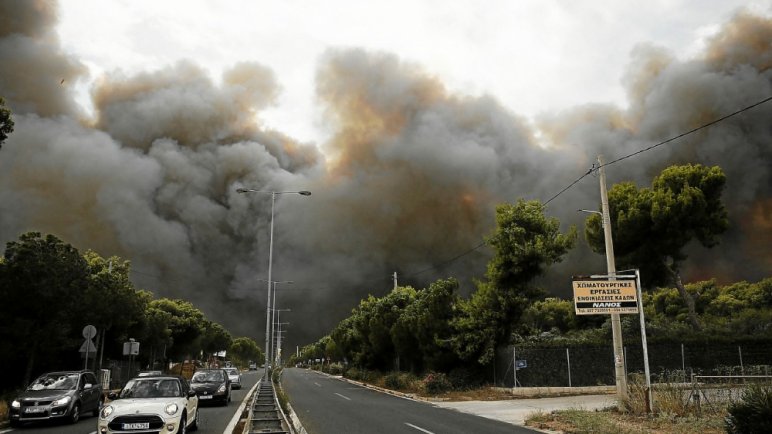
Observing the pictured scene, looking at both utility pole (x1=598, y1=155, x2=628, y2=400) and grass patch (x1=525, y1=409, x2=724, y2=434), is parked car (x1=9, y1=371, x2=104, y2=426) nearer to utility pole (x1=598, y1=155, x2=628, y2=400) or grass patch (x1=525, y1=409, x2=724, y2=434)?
grass patch (x1=525, y1=409, x2=724, y2=434)

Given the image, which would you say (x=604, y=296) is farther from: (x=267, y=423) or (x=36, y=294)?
(x=36, y=294)

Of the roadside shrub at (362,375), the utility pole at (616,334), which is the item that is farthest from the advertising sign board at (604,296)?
the roadside shrub at (362,375)

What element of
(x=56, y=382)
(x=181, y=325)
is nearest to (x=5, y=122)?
(x=56, y=382)

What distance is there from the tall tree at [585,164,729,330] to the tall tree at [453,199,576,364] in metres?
11.3

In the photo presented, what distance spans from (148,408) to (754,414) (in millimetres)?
11913

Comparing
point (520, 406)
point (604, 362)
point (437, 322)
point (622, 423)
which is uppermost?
point (437, 322)

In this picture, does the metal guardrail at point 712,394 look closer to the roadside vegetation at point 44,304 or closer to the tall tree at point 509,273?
the tall tree at point 509,273

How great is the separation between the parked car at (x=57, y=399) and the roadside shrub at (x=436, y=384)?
1759 centimetres

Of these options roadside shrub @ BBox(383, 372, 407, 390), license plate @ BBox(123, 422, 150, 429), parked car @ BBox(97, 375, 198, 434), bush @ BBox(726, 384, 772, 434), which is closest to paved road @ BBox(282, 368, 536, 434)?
parked car @ BBox(97, 375, 198, 434)

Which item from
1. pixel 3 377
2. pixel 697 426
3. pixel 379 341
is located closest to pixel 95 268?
pixel 3 377

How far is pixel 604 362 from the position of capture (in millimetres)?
28984

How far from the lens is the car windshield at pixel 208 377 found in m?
24.3

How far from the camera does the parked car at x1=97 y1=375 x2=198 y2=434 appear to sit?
427 inches

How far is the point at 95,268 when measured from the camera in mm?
38812
